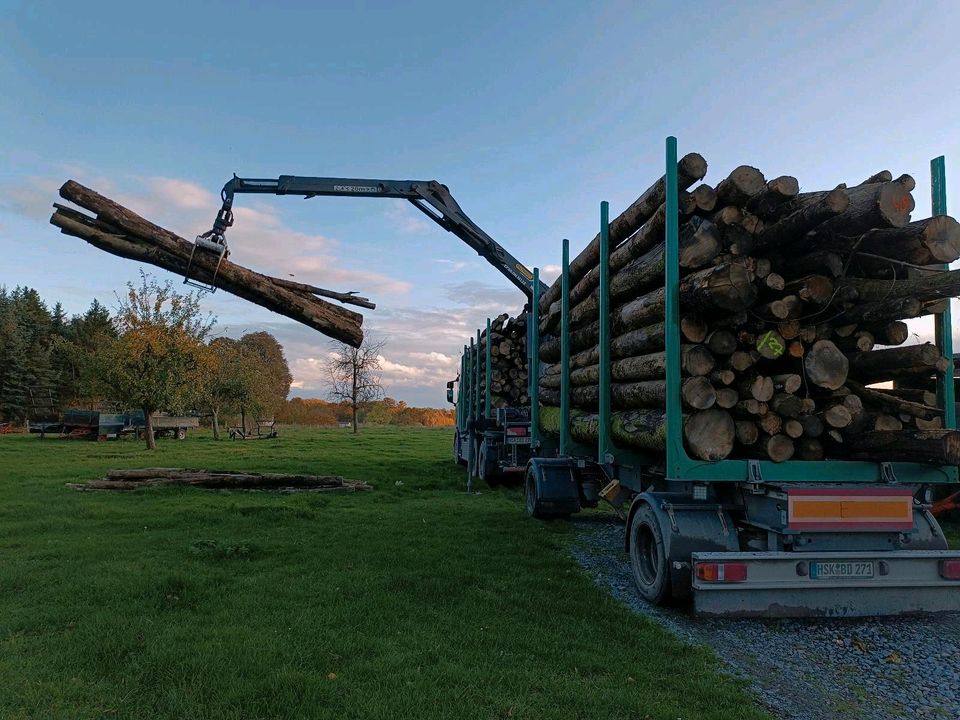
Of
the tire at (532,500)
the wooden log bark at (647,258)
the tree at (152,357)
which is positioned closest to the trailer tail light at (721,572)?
the wooden log bark at (647,258)

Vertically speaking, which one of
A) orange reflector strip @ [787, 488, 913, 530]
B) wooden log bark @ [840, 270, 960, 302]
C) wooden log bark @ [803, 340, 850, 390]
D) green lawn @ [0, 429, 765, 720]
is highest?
wooden log bark @ [840, 270, 960, 302]

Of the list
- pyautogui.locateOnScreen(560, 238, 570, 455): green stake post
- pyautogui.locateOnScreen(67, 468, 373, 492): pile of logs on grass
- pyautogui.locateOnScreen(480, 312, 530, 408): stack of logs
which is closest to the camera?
pyautogui.locateOnScreen(560, 238, 570, 455): green stake post

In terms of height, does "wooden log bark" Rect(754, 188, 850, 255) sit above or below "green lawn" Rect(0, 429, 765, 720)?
above

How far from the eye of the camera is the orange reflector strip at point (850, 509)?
4.39m

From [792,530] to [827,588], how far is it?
0.47 meters

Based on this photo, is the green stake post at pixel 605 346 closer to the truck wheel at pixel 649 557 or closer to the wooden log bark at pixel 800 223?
the truck wheel at pixel 649 557

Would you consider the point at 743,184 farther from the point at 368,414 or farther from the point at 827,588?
the point at 368,414

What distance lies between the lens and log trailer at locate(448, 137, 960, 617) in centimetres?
435

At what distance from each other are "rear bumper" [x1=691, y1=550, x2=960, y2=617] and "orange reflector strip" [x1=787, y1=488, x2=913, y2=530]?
0.67 feet

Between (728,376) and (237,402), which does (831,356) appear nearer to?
(728,376)

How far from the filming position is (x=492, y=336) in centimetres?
1398

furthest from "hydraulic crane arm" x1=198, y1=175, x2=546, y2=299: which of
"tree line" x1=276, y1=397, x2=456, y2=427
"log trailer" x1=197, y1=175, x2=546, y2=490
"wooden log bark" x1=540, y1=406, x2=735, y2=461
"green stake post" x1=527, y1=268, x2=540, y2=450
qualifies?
"tree line" x1=276, y1=397, x2=456, y2=427

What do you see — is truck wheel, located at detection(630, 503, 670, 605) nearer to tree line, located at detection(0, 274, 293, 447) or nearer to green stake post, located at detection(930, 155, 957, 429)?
green stake post, located at detection(930, 155, 957, 429)

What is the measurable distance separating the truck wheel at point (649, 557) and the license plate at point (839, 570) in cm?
99
